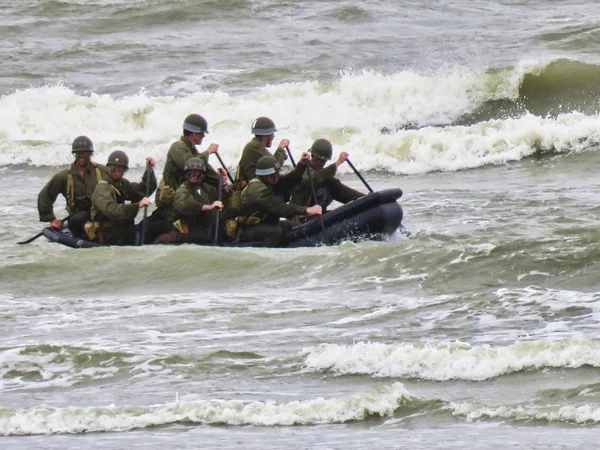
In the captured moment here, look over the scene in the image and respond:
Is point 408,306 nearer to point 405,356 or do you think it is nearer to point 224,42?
point 405,356

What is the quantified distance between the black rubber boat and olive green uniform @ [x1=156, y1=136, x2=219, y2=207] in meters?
1.32

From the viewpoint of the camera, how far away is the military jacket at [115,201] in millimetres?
13828

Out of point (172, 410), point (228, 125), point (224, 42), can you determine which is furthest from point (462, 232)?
point (224, 42)

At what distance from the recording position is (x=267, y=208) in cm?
1385

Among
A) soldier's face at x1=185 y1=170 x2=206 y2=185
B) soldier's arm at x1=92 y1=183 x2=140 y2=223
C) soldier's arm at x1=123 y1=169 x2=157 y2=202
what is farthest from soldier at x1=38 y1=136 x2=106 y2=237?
soldier's face at x1=185 y1=170 x2=206 y2=185

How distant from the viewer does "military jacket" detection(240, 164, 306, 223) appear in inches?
543

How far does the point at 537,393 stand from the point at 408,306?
8.75 feet

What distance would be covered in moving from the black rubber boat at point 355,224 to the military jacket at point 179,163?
131 centimetres

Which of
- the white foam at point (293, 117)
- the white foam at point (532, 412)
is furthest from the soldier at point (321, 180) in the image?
the white foam at point (293, 117)

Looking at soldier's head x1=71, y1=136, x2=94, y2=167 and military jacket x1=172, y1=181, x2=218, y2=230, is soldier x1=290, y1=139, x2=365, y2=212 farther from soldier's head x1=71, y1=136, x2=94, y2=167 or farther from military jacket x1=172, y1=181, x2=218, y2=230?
soldier's head x1=71, y1=136, x2=94, y2=167

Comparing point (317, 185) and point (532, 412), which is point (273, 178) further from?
point (532, 412)

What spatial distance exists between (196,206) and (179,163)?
77 centimetres

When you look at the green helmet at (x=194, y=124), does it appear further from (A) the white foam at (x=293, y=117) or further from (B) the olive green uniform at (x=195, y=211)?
(A) the white foam at (x=293, y=117)

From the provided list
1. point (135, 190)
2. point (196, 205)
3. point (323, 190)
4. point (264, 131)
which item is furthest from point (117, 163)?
point (323, 190)
